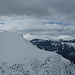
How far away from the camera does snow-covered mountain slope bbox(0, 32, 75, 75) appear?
62.5 m

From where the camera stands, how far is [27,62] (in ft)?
226

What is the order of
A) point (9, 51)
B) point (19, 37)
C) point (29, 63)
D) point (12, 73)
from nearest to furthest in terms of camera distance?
point (12, 73) < point (29, 63) < point (9, 51) < point (19, 37)

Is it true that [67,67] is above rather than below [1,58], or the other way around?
below

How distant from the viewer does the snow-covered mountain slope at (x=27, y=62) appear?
205 ft

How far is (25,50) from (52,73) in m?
26.1

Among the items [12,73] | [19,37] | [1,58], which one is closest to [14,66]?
[12,73]

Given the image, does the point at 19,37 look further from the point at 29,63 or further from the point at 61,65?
the point at 61,65

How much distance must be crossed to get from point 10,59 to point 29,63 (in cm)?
1114

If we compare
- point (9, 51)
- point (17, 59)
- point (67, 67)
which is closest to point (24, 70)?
point (17, 59)

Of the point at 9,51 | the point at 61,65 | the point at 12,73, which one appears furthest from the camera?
the point at 9,51

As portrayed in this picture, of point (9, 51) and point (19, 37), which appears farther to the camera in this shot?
point (19, 37)

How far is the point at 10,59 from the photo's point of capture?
229ft

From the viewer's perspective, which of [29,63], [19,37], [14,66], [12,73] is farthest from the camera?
[19,37]

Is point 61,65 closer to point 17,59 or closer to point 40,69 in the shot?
point 40,69
